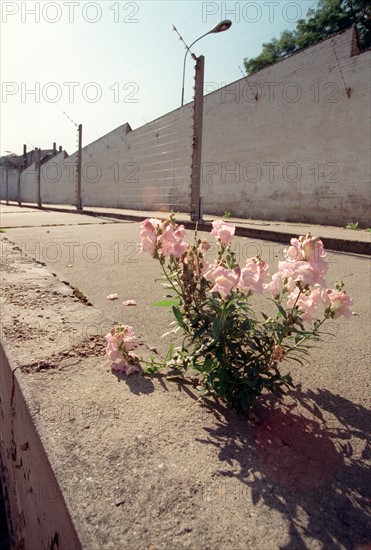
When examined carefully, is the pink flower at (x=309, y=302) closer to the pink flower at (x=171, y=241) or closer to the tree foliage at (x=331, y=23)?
the pink flower at (x=171, y=241)

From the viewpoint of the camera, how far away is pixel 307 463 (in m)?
0.97

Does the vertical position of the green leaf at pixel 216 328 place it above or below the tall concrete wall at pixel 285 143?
below

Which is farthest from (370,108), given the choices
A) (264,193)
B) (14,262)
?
(14,262)

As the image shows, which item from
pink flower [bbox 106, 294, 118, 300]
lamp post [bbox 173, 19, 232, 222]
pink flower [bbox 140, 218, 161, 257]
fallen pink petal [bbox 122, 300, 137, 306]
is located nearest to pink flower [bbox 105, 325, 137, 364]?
pink flower [bbox 140, 218, 161, 257]

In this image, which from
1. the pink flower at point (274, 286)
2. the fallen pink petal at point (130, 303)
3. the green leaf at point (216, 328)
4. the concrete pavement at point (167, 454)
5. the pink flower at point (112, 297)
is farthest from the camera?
the pink flower at point (112, 297)

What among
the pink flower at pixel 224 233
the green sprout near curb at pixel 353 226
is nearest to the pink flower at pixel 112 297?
the pink flower at pixel 224 233

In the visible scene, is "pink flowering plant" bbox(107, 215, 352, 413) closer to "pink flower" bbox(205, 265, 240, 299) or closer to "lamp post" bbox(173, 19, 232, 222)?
"pink flower" bbox(205, 265, 240, 299)

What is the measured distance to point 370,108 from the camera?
9.93 m

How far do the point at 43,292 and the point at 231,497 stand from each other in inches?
72.8

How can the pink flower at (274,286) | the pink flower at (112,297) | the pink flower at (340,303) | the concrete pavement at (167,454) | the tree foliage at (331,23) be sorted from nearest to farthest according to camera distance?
the concrete pavement at (167,454)
the pink flower at (340,303)
the pink flower at (274,286)
the pink flower at (112,297)
the tree foliage at (331,23)

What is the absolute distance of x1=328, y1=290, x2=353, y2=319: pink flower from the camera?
1173 millimetres

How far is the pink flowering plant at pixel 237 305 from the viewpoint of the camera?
3.64ft

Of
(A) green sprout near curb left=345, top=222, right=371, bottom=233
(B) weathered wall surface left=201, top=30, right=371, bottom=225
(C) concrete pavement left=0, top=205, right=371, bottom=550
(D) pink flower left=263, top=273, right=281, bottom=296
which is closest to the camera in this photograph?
(C) concrete pavement left=0, top=205, right=371, bottom=550

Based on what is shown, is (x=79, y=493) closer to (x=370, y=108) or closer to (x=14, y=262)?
(x=14, y=262)
